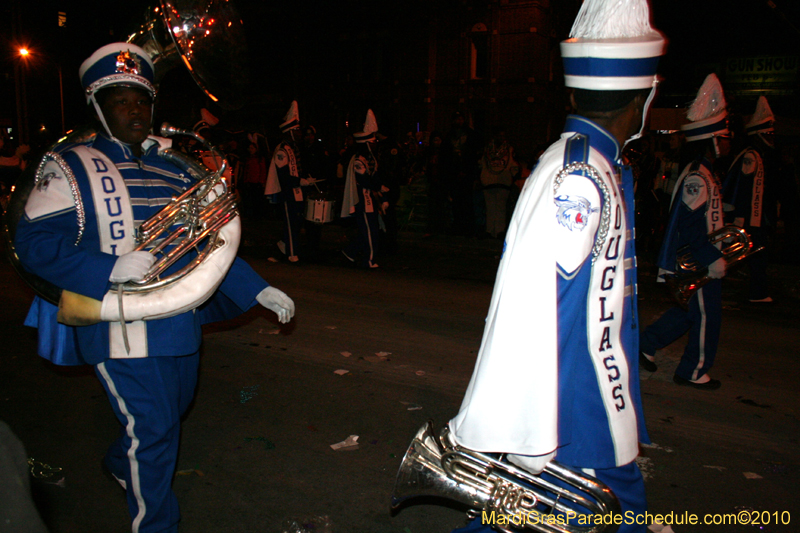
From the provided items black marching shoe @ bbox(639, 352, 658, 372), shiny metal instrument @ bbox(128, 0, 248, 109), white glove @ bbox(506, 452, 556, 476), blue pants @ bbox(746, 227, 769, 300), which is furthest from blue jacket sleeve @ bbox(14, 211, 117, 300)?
blue pants @ bbox(746, 227, 769, 300)

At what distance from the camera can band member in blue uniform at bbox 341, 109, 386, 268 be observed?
31.4 ft

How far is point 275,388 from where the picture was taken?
15.3 ft

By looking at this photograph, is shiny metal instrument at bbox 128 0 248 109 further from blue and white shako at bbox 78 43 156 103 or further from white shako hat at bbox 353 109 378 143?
white shako hat at bbox 353 109 378 143

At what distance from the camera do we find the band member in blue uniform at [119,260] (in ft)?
7.66

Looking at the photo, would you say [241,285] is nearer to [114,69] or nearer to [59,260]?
[59,260]

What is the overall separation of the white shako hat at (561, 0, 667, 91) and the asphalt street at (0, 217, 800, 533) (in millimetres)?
922

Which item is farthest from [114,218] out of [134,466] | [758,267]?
[758,267]

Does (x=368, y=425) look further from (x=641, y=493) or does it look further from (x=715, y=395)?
(x=715, y=395)

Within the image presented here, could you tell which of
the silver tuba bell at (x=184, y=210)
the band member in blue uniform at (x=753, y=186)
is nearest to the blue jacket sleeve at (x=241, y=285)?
the silver tuba bell at (x=184, y=210)

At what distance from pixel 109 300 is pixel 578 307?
180 centimetres

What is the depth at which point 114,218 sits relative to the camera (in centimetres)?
252

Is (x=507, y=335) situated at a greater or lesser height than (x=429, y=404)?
greater

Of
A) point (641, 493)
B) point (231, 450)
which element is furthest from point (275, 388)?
point (641, 493)

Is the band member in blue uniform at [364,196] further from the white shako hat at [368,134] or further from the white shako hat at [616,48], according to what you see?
the white shako hat at [616,48]
